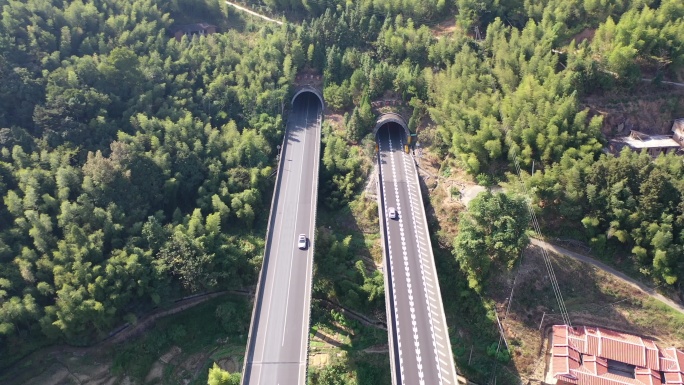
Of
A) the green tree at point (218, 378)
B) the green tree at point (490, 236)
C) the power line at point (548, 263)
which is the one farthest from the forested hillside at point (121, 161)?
the power line at point (548, 263)

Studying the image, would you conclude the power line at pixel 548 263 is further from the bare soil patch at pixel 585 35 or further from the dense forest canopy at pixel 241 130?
the bare soil patch at pixel 585 35

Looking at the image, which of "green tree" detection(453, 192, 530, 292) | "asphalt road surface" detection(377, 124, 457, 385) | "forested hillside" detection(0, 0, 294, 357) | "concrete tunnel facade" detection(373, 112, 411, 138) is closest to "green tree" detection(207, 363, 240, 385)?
"forested hillside" detection(0, 0, 294, 357)

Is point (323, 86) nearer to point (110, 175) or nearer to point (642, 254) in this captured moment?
point (110, 175)

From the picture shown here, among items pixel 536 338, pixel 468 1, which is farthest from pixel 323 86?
pixel 536 338

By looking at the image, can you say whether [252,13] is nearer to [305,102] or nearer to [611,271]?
[305,102]

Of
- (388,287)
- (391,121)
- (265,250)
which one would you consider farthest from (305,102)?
(388,287)

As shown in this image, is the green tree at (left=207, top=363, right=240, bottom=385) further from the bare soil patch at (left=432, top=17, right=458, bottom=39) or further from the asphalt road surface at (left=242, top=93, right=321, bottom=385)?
the bare soil patch at (left=432, top=17, right=458, bottom=39)
